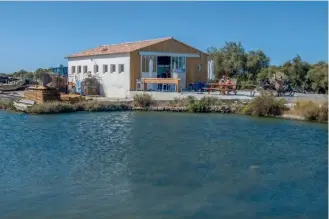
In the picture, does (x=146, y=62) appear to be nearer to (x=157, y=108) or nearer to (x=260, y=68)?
(x=157, y=108)

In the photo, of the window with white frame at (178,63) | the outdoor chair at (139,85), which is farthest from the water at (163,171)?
the window with white frame at (178,63)

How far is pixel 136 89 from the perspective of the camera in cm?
3228

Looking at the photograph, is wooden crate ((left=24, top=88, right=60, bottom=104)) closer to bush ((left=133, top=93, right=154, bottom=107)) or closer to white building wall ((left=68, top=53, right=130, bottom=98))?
bush ((left=133, top=93, right=154, bottom=107))

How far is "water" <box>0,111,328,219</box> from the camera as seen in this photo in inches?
347

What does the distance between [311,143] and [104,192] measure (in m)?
8.68

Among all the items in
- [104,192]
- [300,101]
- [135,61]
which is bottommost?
[104,192]

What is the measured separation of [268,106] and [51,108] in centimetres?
1198

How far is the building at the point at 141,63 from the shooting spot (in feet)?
106

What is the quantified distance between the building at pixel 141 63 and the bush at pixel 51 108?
6.61 metres

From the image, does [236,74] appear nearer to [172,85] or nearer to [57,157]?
[172,85]

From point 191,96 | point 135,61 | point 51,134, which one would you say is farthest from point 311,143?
point 135,61

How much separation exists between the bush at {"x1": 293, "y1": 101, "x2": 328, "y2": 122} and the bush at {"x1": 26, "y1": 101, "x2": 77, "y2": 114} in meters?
12.9

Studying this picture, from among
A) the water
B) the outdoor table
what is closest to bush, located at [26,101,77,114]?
the water

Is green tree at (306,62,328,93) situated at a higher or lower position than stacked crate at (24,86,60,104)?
higher
